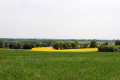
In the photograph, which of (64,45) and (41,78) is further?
(64,45)

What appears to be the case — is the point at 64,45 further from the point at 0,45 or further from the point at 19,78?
the point at 19,78

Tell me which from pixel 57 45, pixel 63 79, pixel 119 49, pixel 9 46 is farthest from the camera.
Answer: pixel 9 46

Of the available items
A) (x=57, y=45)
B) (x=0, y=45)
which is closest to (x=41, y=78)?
(x=57, y=45)

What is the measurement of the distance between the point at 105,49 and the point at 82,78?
5975 centimetres

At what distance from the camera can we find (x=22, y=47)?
287 feet

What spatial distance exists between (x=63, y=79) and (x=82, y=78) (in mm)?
968

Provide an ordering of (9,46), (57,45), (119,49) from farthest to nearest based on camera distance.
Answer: (9,46) < (57,45) < (119,49)

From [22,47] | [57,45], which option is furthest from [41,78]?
Answer: [22,47]

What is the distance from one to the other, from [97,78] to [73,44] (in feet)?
264

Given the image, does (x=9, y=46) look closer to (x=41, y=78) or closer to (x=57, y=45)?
A: (x=57, y=45)

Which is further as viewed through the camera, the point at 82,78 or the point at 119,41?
the point at 119,41

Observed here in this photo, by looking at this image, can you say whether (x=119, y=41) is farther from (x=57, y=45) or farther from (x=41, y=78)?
(x=41, y=78)

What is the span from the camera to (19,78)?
20.3ft

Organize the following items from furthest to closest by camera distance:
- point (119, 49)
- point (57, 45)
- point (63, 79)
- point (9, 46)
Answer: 1. point (9, 46)
2. point (57, 45)
3. point (119, 49)
4. point (63, 79)
